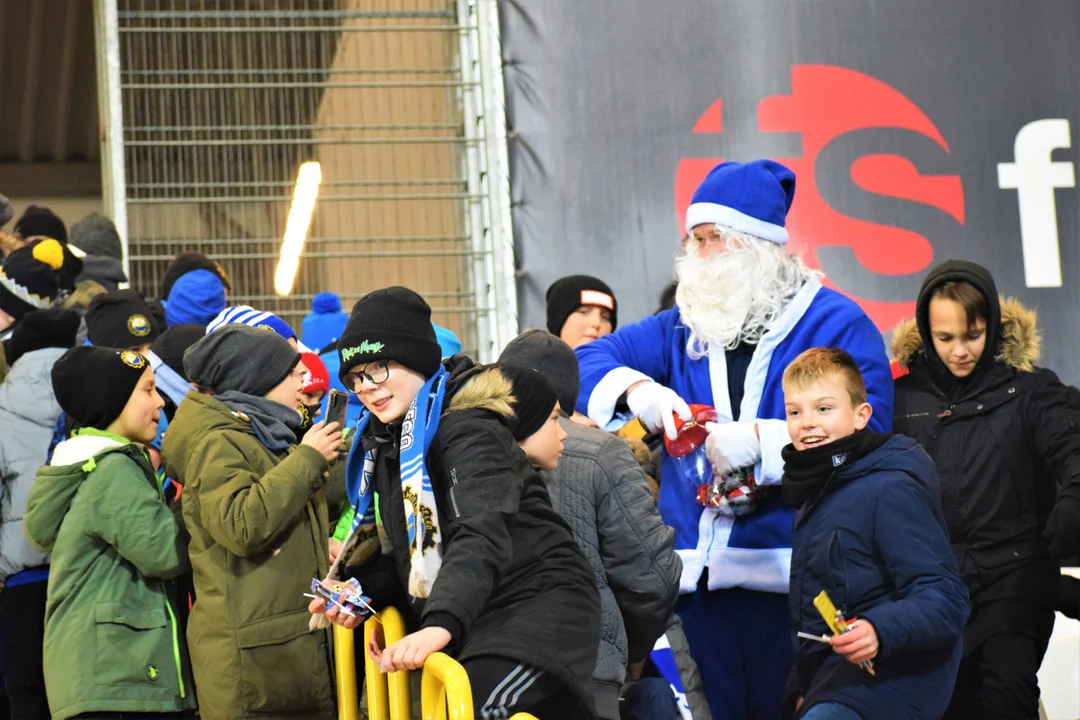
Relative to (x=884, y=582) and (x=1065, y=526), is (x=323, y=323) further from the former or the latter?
(x=884, y=582)

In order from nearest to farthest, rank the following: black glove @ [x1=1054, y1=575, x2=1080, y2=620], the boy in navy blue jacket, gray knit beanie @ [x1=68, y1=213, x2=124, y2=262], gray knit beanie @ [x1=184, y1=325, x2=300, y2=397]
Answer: the boy in navy blue jacket < gray knit beanie @ [x1=184, y1=325, x2=300, y2=397] < black glove @ [x1=1054, y1=575, x2=1080, y2=620] < gray knit beanie @ [x1=68, y1=213, x2=124, y2=262]

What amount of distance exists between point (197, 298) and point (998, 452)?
129 inches

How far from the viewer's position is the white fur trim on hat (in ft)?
12.5

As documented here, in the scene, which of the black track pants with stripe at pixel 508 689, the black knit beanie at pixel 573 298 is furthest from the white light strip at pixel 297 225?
the black track pants with stripe at pixel 508 689

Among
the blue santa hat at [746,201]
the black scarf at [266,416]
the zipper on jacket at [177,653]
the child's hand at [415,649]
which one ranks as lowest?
the zipper on jacket at [177,653]

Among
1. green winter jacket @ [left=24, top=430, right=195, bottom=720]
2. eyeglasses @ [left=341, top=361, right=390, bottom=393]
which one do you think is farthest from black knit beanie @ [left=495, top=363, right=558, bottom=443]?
green winter jacket @ [left=24, top=430, right=195, bottom=720]

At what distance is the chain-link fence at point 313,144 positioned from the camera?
7.18 m

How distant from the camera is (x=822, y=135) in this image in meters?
7.05

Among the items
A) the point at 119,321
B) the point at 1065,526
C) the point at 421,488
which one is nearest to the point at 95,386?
the point at 119,321

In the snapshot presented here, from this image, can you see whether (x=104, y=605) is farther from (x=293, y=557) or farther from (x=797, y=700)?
(x=797, y=700)

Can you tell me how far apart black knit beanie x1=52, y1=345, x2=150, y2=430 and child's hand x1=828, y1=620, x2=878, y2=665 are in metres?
2.23

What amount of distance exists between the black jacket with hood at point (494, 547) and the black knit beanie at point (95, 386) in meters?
1.44

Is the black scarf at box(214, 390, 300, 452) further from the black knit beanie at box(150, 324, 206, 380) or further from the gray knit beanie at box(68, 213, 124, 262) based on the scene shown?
the gray knit beanie at box(68, 213, 124, 262)

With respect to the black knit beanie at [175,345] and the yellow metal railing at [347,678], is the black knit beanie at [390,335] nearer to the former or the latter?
the yellow metal railing at [347,678]
